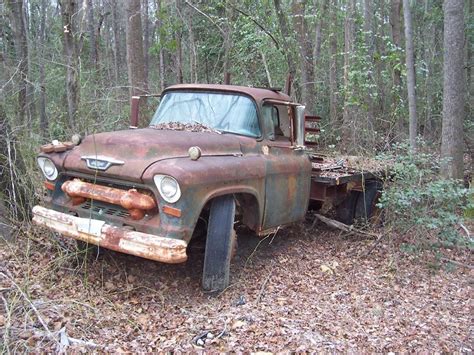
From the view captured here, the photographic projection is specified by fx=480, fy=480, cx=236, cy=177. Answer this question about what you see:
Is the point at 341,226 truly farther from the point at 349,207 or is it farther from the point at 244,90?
the point at 244,90

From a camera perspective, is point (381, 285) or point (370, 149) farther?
point (370, 149)

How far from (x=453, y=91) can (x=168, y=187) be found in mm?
5907

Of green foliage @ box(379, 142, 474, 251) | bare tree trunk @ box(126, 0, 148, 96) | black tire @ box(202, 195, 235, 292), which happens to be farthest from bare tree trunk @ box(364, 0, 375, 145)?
black tire @ box(202, 195, 235, 292)

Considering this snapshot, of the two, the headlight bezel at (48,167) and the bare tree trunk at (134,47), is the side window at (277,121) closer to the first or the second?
the headlight bezel at (48,167)

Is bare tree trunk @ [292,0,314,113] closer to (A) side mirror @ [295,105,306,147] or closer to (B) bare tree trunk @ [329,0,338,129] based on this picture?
(B) bare tree trunk @ [329,0,338,129]

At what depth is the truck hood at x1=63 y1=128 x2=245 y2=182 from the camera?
428 centimetres

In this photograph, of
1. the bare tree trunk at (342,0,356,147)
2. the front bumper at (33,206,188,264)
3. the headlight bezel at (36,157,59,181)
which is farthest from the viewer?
the bare tree trunk at (342,0,356,147)

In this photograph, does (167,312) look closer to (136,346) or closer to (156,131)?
(136,346)

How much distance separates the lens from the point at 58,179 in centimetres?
482

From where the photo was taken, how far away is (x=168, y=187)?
4.03 m

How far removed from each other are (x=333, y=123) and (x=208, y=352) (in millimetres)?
10820

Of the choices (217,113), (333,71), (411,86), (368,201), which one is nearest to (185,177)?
(217,113)

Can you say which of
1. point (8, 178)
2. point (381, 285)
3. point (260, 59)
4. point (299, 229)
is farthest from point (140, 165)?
point (260, 59)

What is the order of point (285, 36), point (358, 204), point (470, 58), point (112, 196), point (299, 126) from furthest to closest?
point (470, 58)
point (285, 36)
point (358, 204)
point (299, 126)
point (112, 196)
